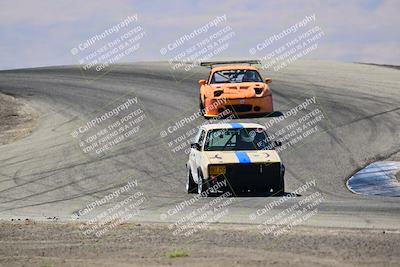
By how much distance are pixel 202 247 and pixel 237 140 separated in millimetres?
6037

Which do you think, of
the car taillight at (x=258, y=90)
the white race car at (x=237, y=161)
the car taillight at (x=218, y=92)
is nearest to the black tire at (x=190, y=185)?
the white race car at (x=237, y=161)

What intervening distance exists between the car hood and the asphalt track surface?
2.62ft

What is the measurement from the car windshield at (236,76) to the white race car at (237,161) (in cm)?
825

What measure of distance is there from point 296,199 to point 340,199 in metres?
0.91

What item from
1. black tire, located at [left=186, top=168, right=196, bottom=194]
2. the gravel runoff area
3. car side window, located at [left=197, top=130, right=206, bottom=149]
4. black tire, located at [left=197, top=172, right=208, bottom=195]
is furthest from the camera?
black tire, located at [left=186, top=168, right=196, bottom=194]

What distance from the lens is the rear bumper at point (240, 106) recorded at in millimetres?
22547

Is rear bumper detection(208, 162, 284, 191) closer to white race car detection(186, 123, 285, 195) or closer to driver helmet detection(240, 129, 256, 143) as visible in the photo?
white race car detection(186, 123, 285, 195)

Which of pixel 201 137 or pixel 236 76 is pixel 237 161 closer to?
pixel 201 137

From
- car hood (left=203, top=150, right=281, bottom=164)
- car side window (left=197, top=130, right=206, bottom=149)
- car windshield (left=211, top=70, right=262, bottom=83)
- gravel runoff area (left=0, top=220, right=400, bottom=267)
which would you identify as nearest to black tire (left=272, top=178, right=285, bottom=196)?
car hood (left=203, top=150, right=281, bottom=164)

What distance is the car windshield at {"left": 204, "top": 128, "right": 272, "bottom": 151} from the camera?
49.0 ft

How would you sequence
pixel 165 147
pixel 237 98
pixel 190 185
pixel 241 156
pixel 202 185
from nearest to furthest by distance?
pixel 202 185 < pixel 241 156 < pixel 190 185 < pixel 165 147 < pixel 237 98

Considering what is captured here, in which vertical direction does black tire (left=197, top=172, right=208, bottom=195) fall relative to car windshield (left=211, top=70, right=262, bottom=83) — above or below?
below

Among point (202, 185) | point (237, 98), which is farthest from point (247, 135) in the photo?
point (237, 98)

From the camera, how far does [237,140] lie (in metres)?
15.0
